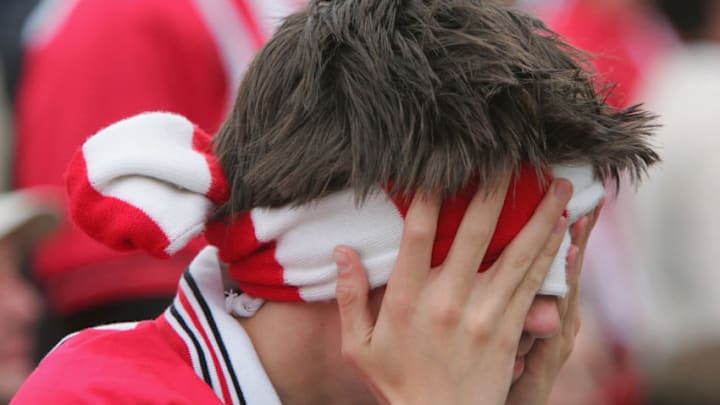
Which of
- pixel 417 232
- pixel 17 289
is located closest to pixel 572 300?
pixel 417 232

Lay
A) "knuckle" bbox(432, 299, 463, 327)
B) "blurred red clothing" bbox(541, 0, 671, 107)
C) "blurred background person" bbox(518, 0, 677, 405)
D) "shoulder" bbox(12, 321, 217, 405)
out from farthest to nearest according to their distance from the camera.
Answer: "blurred red clothing" bbox(541, 0, 671, 107) → "blurred background person" bbox(518, 0, 677, 405) → "knuckle" bbox(432, 299, 463, 327) → "shoulder" bbox(12, 321, 217, 405)

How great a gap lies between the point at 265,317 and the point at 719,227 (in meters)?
2.48

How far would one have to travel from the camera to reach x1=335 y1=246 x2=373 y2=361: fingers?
7.66 feet

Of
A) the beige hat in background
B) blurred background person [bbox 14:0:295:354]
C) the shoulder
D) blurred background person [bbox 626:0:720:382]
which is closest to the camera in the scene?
the shoulder

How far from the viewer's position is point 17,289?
4086 millimetres

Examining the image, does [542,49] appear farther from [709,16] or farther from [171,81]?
[709,16]

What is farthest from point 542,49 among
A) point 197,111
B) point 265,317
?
point 197,111

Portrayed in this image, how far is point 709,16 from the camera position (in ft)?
17.7

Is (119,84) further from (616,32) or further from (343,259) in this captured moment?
(616,32)

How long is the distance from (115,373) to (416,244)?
0.52 meters

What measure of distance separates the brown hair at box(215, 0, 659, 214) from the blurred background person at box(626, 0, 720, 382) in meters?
2.25

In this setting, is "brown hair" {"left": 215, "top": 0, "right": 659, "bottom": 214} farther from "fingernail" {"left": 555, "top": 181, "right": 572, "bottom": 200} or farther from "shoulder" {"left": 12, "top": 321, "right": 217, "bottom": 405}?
"shoulder" {"left": 12, "top": 321, "right": 217, "bottom": 405}

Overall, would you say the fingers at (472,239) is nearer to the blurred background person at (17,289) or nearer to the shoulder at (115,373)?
the shoulder at (115,373)

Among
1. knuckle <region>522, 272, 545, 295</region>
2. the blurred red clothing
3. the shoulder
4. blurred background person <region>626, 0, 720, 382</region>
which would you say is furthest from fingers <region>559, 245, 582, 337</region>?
the blurred red clothing
